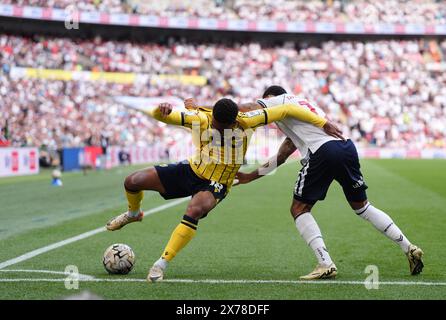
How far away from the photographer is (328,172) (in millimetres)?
7102

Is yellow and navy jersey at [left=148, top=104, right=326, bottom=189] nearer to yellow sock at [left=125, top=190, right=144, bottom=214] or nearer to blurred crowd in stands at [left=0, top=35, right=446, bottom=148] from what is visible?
yellow sock at [left=125, top=190, right=144, bottom=214]

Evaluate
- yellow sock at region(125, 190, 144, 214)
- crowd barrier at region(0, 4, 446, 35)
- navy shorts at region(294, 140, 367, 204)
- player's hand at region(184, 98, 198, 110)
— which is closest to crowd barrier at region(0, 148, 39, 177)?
yellow sock at region(125, 190, 144, 214)

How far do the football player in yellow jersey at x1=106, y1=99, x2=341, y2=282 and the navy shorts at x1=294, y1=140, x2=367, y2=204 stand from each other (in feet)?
0.63

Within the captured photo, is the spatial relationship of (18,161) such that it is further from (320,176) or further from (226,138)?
(320,176)

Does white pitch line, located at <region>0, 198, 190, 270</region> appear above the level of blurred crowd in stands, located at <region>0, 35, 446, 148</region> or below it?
below

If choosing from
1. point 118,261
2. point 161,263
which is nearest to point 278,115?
point 161,263

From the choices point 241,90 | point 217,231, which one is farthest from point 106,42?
point 217,231

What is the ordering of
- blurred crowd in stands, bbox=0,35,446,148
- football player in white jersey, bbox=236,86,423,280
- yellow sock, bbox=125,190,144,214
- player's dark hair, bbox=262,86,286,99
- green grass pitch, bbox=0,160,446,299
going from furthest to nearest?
blurred crowd in stands, bbox=0,35,446,148, yellow sock, bbox=125,190,144,214, player's dark hair, bbox=262,86,286,99, football player in white jersey, bbox=236,86,423,280, green grass pitch, bbox=0,160,446,299

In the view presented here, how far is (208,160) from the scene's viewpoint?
7.07 m

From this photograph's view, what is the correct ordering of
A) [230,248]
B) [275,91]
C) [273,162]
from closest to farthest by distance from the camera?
1. [275,91]
2. [273,162]
3. [230,248]

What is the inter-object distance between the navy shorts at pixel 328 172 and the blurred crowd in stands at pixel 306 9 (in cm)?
4643

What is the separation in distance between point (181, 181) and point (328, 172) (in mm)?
1498

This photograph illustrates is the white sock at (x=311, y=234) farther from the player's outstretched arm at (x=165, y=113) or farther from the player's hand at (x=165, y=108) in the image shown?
the player's hand at (x=165, y=108)

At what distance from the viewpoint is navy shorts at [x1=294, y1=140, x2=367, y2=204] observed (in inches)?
278
